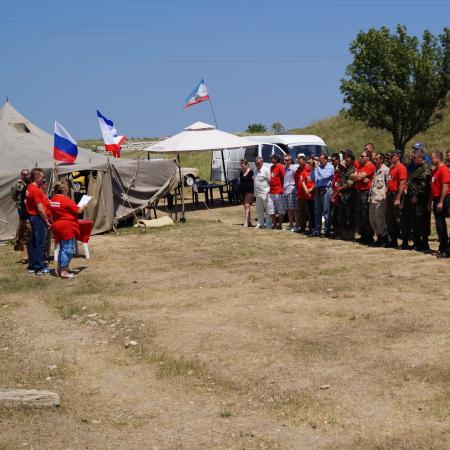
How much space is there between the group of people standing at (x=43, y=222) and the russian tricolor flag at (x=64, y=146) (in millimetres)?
3963

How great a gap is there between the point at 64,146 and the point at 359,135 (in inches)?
1198

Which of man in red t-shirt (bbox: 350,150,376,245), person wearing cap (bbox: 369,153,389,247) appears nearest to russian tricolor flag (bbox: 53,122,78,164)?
man in red t-shirt (bbox: 350,150,376,245)

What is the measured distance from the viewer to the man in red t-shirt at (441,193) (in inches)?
494

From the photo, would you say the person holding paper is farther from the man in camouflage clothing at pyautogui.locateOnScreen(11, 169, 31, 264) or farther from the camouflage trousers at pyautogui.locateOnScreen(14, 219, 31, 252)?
the camouflage trousers at pyautogui.locateOnScreen(14, 219, 31, 252)

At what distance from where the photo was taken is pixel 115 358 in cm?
812

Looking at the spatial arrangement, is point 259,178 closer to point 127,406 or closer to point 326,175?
point 326,175

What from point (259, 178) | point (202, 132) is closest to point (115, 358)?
point (259, 178)

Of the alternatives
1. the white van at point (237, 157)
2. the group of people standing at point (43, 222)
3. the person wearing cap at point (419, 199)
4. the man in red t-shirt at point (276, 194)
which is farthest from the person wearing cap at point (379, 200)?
the white van at point (237, 157)

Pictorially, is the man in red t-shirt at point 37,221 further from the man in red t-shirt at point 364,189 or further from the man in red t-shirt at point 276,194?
the man in red t-shirt at point 276,194

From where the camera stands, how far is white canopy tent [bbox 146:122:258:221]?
2388cm

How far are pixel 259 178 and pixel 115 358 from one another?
10456mm

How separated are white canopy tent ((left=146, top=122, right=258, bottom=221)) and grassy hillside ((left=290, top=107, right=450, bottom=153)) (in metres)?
18.0

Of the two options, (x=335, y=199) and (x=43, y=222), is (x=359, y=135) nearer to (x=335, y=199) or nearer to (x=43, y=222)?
(x=335, y=199)

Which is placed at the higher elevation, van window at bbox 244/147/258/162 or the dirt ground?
van window at bbox 244/147/258/162
